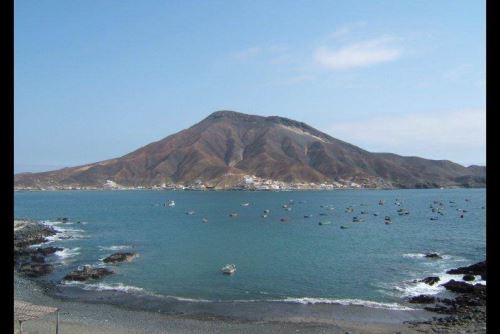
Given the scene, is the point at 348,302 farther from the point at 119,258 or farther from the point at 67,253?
the point at 67,253

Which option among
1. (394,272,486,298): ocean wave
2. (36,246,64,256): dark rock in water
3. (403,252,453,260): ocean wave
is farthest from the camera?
(36,246,64,256): dark rock in water

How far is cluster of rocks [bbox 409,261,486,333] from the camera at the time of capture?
22531mm

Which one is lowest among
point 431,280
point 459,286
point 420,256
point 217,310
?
point 217,310

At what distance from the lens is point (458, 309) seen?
25.8 meters

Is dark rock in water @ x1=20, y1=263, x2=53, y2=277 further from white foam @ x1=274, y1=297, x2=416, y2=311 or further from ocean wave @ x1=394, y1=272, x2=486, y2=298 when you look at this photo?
ocean wave @ x1=394, y1=272, x2=486, y2=298

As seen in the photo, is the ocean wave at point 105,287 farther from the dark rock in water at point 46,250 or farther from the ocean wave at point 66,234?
the ocean wave at point 66,234

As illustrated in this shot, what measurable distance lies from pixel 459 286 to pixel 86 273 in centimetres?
2681

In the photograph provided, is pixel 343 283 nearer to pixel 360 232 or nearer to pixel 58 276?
pixel 58 276

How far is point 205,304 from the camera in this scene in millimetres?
28516

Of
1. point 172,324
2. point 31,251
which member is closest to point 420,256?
point 172,324

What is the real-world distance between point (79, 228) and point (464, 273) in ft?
184

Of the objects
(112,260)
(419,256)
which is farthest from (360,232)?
(112,260)

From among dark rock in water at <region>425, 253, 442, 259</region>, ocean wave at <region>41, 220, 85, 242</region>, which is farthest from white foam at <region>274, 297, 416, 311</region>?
ocean wave at <region>41, 220, 85, 242</region>
